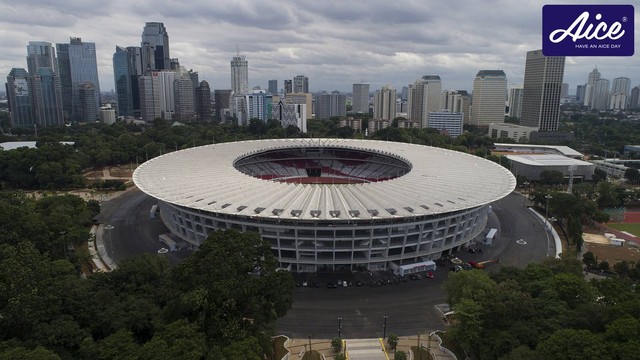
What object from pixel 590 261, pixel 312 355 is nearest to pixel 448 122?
pixel 590 261

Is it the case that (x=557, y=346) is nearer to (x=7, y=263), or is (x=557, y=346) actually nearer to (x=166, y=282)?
(x=166, y=282)

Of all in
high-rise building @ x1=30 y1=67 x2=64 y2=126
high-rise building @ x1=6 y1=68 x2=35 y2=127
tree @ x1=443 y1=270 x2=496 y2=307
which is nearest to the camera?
tree @ x1=443 y1=270 x2=496 y2=307

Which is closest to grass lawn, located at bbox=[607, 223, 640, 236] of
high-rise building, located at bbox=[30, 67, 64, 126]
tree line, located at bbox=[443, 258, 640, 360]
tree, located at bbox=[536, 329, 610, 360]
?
tree line, located at bbox=[443, 258, 640, 360]

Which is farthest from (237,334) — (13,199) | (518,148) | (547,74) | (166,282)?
(547,74)

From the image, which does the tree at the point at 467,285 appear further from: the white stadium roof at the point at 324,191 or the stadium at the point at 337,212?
the white stadium roof at the point at 324,191

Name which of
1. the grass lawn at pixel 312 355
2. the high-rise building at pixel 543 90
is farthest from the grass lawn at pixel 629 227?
the high-rise building at pixel 543 90

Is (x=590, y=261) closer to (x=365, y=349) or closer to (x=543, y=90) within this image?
(x=365, y=349)

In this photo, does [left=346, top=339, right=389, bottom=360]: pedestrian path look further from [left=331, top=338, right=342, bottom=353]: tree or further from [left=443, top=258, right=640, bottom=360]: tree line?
[left=443, top=258, right=640, bottom=360]: tree line
